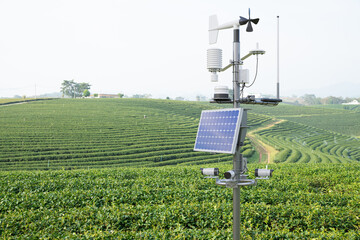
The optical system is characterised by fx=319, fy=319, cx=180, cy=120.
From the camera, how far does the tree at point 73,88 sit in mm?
123744

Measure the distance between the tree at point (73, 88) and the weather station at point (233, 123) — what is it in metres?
125

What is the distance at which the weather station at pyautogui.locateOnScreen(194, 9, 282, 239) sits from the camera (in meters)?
4.96

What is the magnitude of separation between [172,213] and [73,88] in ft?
414

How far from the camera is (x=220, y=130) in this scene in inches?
201

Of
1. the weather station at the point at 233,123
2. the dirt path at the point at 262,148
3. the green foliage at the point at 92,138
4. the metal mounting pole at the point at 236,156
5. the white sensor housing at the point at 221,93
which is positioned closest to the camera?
the weather station at the point at 233,123

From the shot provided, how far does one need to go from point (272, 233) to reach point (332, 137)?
67519 millimetres

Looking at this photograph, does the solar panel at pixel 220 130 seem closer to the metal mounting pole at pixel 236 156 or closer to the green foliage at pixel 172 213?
the metal mounting pole at pixel 236 156

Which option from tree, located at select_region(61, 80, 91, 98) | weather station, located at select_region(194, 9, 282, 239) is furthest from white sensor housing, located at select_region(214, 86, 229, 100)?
tree, located at select_region(61, 80, 91, 98)

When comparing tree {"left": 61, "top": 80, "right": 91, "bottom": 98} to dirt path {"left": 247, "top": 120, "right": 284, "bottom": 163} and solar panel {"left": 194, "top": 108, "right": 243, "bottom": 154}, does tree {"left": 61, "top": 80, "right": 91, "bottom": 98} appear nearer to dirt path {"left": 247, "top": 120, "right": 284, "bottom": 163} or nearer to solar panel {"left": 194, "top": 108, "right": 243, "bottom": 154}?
dirt path {"left": 247, "top": 120, "right": 284, "bottom": 163}

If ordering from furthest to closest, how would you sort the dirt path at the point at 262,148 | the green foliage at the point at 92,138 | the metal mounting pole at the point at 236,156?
the dirt path at the point at 262,148 → the green foliage at the point at 92,138 → the metal mounting pole at the point at 236,156

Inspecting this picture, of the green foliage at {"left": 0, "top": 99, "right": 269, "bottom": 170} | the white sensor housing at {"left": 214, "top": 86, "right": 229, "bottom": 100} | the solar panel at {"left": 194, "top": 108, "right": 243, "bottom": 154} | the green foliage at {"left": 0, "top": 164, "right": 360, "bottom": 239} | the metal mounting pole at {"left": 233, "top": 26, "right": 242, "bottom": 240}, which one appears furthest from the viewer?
the green foliage at {"left": 0, "top": 99, "right": 269, "bottom": 170}

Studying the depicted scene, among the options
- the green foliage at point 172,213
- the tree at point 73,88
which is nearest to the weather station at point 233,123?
the green foliage at point 172,213

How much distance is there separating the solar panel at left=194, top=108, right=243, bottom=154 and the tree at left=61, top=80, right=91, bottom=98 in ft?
410

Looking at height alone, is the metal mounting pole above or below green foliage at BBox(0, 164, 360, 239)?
above
